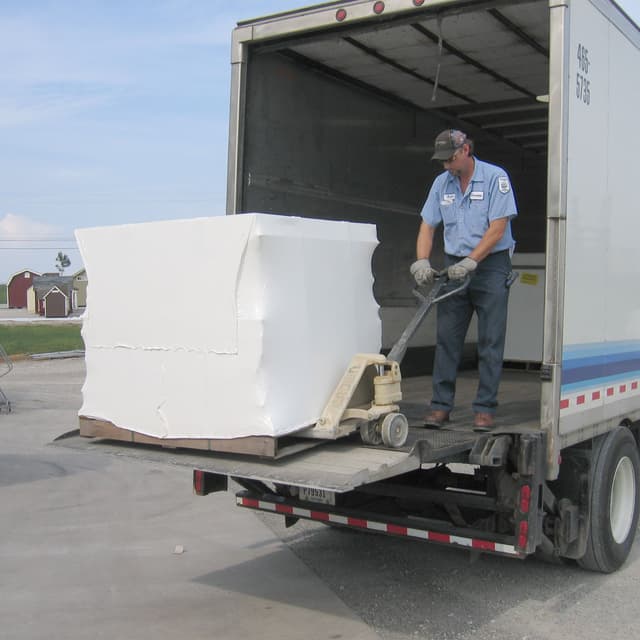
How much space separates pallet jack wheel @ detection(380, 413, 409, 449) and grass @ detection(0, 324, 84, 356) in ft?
72.7

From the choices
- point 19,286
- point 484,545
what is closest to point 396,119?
point 484,545

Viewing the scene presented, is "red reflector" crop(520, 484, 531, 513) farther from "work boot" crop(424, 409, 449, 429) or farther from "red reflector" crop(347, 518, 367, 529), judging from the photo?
"red reflector" crop(347, 518, 367, 529)

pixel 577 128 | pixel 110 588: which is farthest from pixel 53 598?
pixel 577 128

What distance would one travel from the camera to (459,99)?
8.45 metres

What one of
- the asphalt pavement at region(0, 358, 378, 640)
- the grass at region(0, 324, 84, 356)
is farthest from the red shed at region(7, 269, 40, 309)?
the asphalt pavement at region(0, 358, 378, 640)

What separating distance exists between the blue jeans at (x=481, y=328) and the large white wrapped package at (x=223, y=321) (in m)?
0.76

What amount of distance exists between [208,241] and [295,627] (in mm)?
2142

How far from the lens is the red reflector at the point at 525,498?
15.3 ft

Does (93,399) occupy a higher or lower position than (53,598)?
higher

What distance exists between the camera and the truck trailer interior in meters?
6.20

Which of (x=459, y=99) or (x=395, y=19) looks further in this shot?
(x=459, y=99)

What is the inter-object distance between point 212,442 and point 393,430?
906 mm

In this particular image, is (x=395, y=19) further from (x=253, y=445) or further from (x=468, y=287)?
(x=253, y=445)

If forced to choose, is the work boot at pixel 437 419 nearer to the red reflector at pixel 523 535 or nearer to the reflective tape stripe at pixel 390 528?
the reflective tape stripe at pixel 390 528
